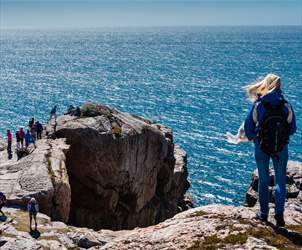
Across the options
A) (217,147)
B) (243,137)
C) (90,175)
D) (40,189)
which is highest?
(243,137)

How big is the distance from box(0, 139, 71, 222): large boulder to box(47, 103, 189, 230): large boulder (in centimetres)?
410

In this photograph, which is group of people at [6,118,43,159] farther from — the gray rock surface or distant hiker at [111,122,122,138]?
the gray rock surface

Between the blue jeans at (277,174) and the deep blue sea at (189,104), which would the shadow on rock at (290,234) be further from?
the deep blue sea at (189,104)

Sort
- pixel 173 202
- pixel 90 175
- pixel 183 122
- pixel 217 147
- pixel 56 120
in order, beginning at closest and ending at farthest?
pixel 90 175, pixel 56 120, pixel 173 202, pixel 217 147, pixel 183 122

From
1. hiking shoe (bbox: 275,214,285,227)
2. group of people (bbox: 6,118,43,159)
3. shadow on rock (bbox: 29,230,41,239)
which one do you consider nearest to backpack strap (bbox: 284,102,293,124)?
hiking shoe (bbox: 275,214,285,227)

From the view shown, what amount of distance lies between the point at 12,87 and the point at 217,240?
160m

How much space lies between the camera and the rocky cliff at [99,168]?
1196 inches

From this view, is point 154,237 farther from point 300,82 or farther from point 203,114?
point 300,82

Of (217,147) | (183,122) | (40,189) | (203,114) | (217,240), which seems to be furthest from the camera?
(203,114)

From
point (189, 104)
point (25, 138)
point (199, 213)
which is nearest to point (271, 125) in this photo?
point (199, 213)

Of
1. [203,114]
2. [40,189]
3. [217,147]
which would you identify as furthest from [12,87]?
[40,189]

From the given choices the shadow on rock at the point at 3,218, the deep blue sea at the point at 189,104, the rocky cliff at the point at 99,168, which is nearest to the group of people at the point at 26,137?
the rocky cliff at the point at 99,168

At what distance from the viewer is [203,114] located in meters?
120

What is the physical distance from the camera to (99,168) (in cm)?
3775
